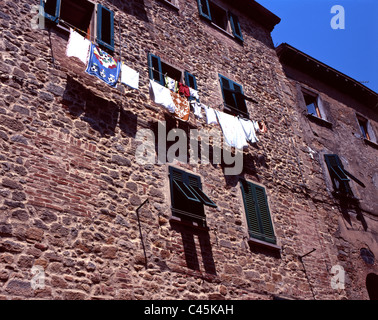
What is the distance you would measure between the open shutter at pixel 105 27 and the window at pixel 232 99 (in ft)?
11.5

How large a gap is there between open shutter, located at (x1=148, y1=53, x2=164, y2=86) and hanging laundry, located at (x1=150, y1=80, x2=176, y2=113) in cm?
74

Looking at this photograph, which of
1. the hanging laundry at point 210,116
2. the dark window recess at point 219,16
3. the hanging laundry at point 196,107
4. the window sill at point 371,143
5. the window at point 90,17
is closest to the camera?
the window at point 90,17

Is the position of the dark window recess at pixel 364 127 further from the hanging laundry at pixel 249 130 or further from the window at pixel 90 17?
the window at pixel 90 17

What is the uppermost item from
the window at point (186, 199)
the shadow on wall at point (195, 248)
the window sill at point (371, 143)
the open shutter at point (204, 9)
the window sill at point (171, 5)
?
the open shutter at point (204, 9)

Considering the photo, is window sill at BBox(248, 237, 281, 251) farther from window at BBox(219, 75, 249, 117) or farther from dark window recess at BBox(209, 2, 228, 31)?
dark window recess at BBox(209, 2, 228, 31)

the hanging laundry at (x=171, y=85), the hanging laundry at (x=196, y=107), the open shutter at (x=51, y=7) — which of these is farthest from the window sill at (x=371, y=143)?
the open shutter at (x=51, y=7)

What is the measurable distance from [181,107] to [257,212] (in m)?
3.05

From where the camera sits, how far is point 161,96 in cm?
891

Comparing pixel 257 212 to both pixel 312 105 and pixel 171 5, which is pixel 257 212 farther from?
pixel 312 105

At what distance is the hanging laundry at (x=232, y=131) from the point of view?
9781mm

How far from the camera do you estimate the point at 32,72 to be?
768cm

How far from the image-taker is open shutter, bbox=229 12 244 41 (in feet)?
45.0

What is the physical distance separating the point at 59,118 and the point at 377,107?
47.3 feet
